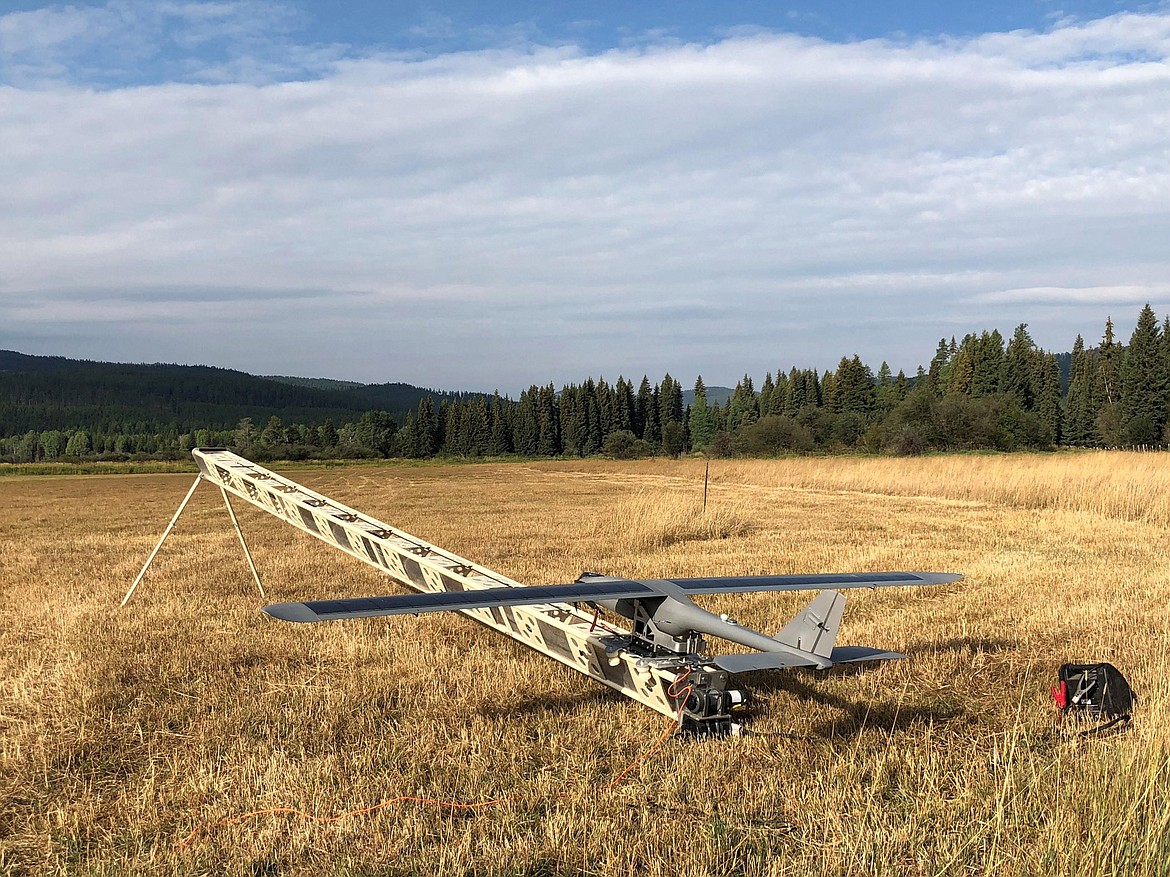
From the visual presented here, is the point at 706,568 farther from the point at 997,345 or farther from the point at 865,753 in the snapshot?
the point at 997,345

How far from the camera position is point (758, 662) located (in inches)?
193

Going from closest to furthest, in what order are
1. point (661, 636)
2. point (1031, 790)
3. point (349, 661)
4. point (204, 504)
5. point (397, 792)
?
point (1031, 790) < point (397, 792) < point (661, 636) < point (349, 661) < point (204, 504)

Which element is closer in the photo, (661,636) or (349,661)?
(661,636)

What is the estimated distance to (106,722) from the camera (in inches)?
237

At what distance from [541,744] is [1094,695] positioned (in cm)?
413

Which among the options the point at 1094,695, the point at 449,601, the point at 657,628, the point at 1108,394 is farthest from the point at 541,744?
the point at 1108,394

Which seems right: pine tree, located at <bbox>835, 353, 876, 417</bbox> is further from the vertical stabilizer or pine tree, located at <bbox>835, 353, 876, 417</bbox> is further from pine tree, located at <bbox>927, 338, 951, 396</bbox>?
the vertical stabilizer

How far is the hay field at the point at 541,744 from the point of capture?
4.07 metres

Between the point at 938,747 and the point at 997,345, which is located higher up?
the point at 997,345

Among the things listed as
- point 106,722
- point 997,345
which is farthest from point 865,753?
point 997,345

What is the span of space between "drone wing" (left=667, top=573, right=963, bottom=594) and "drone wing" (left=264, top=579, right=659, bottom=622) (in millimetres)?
631

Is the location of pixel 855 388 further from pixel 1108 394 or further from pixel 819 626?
pixel 819 626

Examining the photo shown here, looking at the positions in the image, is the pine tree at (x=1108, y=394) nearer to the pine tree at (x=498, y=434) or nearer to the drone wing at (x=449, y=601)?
the pine tree at (x=498, y=434)

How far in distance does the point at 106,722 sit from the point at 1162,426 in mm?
92825
